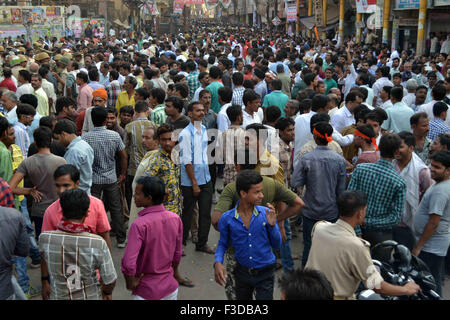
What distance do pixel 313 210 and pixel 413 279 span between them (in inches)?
58.1

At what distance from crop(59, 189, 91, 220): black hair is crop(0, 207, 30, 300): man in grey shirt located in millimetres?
433

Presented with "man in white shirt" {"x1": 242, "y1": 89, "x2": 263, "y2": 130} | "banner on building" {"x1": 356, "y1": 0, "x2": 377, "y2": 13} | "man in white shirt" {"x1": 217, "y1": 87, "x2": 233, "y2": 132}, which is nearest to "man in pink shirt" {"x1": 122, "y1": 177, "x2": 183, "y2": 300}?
"man in white shirt" {"x1": 242, "y1": 89, "x2": 263, "y2": 130}

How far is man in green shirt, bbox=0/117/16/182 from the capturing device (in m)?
4.68

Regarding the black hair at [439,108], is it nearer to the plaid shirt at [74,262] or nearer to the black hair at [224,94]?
the black hair at [224,94]

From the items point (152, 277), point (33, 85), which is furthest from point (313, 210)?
point (33, 85)

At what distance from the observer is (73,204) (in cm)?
313

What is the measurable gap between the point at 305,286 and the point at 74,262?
1.59 meters

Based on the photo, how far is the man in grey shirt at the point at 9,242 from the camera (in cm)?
326

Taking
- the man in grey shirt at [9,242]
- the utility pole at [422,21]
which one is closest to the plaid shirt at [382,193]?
the man in grey shirt at [9,242]

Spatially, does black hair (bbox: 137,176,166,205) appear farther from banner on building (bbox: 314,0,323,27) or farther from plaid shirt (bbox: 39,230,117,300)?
banner on building (bbox: 314,0,323,27)

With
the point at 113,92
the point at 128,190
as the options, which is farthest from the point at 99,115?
the point at 113,92

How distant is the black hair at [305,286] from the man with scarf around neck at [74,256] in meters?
1.35
